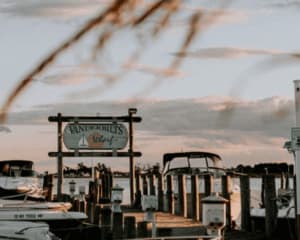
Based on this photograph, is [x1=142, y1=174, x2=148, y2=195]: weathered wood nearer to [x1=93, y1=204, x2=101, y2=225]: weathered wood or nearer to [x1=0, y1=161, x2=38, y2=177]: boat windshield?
[x1=0, y1=161, x2=38, y2=177]: boat windshield

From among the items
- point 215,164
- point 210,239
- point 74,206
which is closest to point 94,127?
point 74,206

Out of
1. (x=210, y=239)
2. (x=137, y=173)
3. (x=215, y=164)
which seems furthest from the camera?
(x=137, y=173)

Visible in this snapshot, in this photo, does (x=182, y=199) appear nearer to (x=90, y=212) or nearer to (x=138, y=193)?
(x=90, y=212)

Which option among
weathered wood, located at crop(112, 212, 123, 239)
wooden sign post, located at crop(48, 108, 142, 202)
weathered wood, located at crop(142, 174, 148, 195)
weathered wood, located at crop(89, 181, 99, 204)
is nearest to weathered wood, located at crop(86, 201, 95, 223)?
wooden sign post, located at crop(48, 108, 142, 202)

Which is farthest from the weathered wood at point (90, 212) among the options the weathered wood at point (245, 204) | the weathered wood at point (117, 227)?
the weathered wood at point (117, 227)

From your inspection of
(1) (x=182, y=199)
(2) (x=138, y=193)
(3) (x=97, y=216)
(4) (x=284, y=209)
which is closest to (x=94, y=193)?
(2) (x=138, y=193)

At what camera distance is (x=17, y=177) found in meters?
37.2

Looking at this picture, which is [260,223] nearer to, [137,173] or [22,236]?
[22,236]

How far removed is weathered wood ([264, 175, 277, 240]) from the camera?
847 inches

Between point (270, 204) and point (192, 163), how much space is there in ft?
45.4

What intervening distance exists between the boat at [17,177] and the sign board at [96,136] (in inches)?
234

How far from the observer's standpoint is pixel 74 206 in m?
29.5

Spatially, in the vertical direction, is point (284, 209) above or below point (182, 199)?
below

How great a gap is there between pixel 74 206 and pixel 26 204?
6.76m
